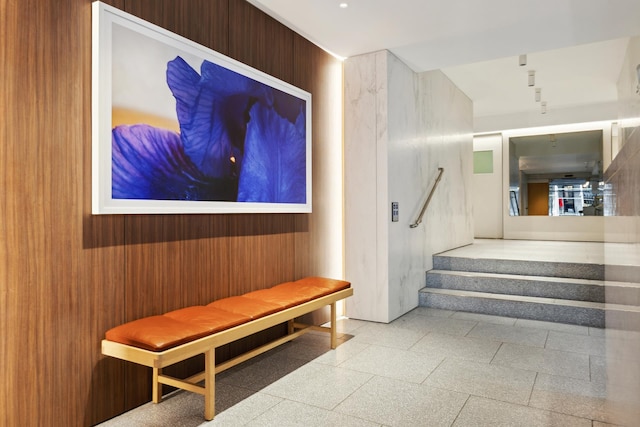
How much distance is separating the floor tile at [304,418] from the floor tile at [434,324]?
1.97m

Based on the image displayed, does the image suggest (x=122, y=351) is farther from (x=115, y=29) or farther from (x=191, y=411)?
(x=115, y=29)

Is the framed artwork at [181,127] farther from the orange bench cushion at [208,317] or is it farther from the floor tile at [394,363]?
the floor tile at [394,363]

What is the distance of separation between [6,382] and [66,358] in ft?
0.98

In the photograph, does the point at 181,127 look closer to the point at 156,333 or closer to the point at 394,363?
the point at 156,333

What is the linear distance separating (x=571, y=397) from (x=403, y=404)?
116cm

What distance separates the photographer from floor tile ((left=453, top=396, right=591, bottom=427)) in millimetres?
2516

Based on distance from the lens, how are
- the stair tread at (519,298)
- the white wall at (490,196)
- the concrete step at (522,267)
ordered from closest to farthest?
the stair tread at (519,298), the concrete step at (522,267), the white wall at (490,196)

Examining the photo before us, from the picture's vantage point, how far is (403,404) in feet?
9.11

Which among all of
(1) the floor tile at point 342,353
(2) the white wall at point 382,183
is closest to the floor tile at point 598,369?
(1) the floor tile at point 342,353

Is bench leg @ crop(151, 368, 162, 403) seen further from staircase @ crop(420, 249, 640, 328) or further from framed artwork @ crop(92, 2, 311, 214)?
staircase @ crop(420, 249, 640, 328)

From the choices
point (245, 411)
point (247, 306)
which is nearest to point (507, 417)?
point (245, 411)

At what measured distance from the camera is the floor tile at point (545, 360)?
334 cm

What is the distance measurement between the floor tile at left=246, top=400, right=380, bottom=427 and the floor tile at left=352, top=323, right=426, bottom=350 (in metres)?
1.45

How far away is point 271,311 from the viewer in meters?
3.09
